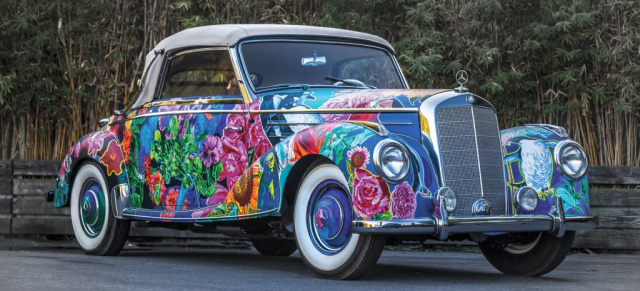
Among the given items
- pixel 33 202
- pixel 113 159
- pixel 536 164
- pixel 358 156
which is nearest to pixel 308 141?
pixel 358 156

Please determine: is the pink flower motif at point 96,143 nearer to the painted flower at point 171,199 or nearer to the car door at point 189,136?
the car door at point 189,136

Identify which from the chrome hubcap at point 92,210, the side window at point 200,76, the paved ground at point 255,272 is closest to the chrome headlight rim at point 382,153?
the paved ground at point 255,272

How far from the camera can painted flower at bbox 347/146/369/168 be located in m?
6.28

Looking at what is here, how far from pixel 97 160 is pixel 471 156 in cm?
356

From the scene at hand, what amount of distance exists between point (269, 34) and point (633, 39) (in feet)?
15.1

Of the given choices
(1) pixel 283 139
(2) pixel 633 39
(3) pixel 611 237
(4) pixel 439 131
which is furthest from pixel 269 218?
(2) pixel 633 39

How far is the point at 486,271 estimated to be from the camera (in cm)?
799

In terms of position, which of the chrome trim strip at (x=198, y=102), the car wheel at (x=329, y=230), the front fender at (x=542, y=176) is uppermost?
the chrome trim strip at (x=198, y=102)

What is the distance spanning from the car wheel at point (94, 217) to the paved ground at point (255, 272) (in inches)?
5.7

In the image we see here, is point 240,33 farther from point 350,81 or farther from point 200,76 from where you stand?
point 350,81

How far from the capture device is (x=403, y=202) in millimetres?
6254

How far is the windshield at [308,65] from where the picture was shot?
7859 mm

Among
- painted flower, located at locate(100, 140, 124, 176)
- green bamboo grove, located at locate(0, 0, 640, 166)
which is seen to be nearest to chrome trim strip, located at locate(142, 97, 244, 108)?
painted flower, located at locate(100, 140, 124, 176)

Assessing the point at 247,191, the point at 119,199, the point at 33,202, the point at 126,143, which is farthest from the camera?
the point at 33,202
